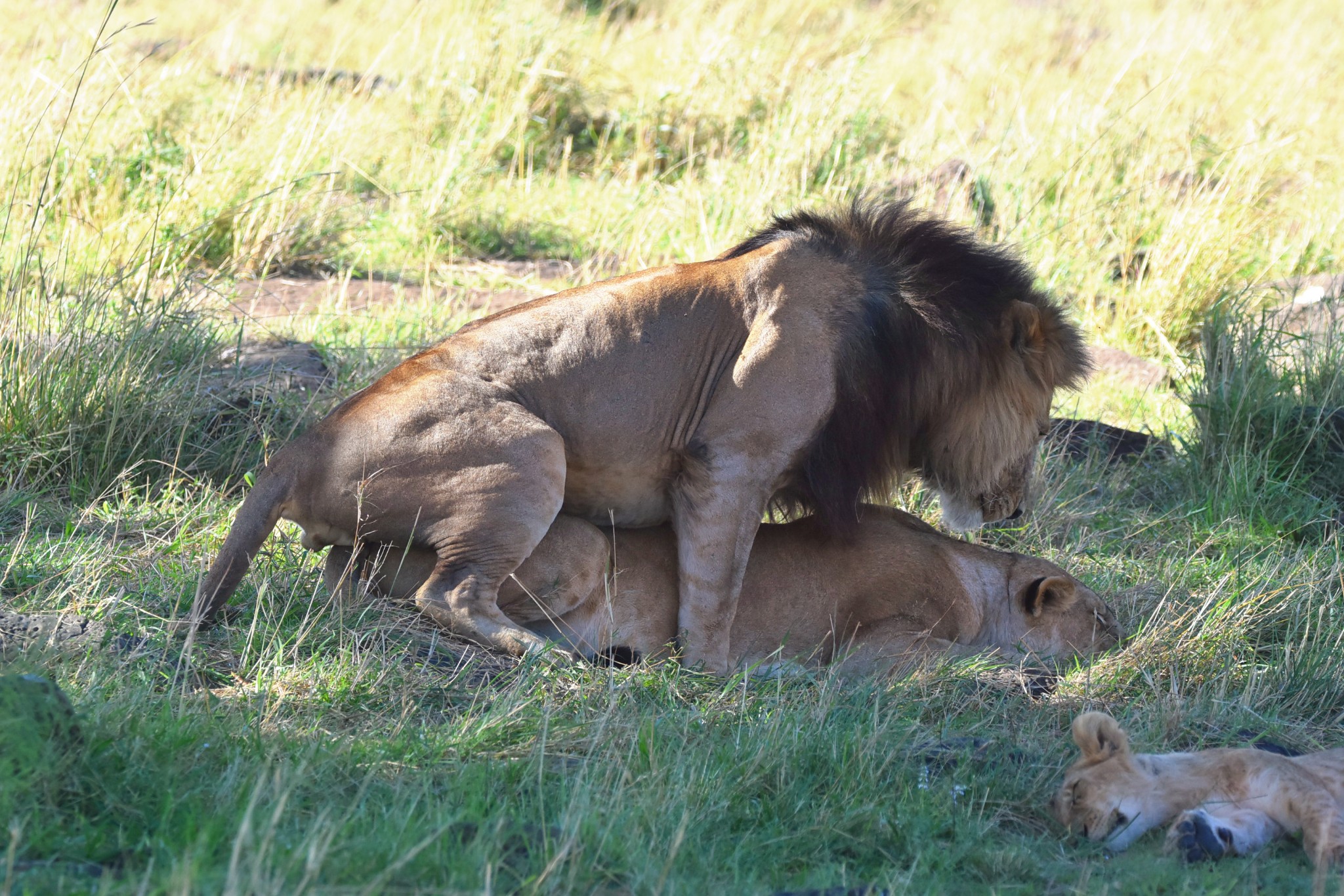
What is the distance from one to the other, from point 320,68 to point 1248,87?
7.31m

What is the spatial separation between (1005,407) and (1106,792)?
1571 mm

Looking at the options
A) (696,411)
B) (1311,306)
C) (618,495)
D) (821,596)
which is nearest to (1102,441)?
(1311,306)

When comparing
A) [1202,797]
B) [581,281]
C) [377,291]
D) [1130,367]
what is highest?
[1202,797]

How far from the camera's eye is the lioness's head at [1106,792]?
3.04 meters

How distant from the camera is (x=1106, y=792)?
10.0 feet

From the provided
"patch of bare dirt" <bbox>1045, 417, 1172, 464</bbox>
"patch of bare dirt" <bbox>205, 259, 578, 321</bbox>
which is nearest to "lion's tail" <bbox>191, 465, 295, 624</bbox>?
"patch of bare dirt" <bbox>205, 259, 578, 321</bbox>

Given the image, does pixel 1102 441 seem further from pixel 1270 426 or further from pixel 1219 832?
pixel 1219 832

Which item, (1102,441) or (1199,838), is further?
(1102,441)

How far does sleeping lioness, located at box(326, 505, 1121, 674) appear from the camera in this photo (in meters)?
4.07

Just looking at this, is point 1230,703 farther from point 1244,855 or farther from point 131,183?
point 131,183

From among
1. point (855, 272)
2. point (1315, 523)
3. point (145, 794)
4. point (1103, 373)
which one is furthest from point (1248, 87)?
point (145, 794)

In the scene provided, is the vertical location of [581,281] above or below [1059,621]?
below

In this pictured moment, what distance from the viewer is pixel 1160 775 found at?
313 centimetres

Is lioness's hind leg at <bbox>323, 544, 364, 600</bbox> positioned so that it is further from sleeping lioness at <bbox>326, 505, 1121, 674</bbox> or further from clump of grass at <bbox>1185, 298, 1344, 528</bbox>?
clump of grass at <bbox>1185, 298, 1344, 528</bbox>
